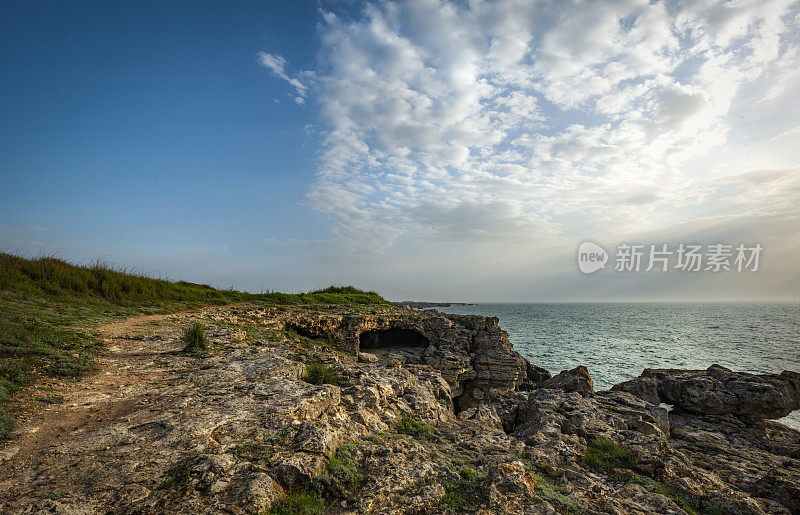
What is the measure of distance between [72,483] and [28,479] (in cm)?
62

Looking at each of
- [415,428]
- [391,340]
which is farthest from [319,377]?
[391,340]

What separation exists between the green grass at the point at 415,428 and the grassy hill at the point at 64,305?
8025 millimetres

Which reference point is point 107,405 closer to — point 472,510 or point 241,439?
point 241,439

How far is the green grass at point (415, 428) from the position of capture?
8906mm

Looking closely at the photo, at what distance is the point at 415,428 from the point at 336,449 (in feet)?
11.5

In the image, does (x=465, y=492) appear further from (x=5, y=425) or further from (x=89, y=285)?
(x=89, y=285)

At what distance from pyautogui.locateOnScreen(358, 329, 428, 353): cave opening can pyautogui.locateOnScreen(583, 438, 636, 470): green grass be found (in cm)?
1833

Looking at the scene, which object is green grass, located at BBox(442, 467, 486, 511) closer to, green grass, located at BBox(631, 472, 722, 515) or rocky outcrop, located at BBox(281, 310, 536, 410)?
green grass, located at BBox(631, 472, 722, 515)

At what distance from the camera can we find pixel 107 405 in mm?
7016

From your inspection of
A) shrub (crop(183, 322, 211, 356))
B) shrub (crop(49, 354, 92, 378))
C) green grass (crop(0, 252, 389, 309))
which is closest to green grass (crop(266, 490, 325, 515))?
shrub (crop(49, 354, 92, 378))

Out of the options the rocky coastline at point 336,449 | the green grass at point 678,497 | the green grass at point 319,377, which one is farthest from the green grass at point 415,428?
the green grass at point 678,497

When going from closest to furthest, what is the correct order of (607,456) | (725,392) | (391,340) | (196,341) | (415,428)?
(607,456) < (415,428) < (196,341) < (725,392) < (391,340)

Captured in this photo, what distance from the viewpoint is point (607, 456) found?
885cm

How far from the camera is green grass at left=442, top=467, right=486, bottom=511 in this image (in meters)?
5.48
